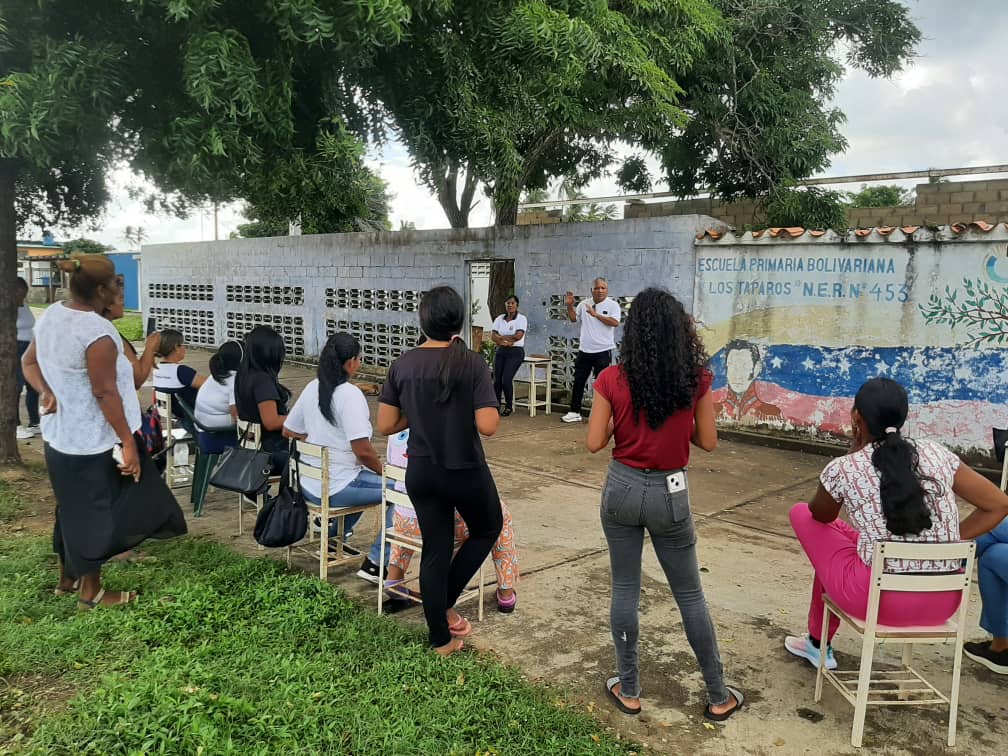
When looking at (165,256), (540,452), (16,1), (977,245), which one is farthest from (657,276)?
(165,256)

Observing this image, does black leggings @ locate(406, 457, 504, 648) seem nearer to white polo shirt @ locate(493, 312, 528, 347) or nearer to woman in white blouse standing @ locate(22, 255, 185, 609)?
woman in white blouse standing @ locate(22, 255, 185, 609)

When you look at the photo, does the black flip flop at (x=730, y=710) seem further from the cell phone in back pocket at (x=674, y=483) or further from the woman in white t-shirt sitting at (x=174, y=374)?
the woman in white t-shirt sitting at (x=174, y=374)

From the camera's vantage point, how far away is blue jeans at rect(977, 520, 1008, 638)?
3.25 metres

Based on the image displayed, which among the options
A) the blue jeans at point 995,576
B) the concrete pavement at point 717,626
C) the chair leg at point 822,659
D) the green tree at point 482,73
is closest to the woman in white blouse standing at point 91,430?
the concrete pavement at point 717,626

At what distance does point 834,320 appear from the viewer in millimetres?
7512

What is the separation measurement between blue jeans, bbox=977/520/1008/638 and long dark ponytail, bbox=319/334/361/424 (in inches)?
123

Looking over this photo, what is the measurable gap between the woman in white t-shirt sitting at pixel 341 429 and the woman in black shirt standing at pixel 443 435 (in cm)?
79

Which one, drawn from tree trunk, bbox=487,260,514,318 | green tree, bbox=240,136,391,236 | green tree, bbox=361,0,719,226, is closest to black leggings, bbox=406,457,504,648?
green tree, bbox=240,136,391,236

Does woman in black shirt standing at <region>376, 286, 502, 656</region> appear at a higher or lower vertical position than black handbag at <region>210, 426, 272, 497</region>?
higher

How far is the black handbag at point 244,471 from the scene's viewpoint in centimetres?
447

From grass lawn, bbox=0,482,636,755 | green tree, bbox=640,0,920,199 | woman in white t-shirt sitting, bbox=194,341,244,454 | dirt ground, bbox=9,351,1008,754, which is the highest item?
green tree, bbox=640,0,920,199

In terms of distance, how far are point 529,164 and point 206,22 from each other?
8.55 metres

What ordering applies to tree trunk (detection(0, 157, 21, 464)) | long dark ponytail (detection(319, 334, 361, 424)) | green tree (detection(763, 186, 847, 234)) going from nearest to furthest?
long dark ponytail (detection(319, 334, 361, 424)) → tree trunk (detection(0, 157, 21, 464)) → green tree (detection(763, 186, 847, 234))

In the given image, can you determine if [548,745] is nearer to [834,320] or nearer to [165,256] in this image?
[834,320]
